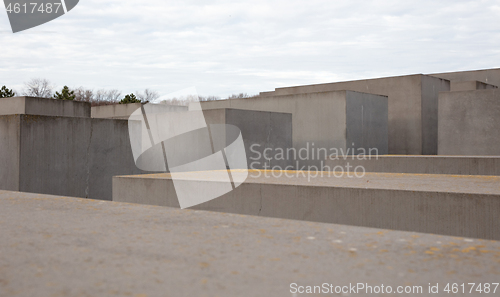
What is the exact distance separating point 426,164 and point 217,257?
30.7 ft

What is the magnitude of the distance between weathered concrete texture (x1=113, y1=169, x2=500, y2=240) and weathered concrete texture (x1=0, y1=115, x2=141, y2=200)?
3072mm

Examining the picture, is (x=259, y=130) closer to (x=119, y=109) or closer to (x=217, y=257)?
(x=217, y=257)

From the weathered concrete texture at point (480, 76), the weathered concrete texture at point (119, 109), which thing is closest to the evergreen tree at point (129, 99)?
the weathered concrete texture at point (119, 109)

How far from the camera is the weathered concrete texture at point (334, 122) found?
15.1 meters

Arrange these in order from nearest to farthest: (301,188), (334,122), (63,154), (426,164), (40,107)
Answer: (301,188) < (63,154) < (426,164) < (334,122) < (40,107)

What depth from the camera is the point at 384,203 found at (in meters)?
5.52

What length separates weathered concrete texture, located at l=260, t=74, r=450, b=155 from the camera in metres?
19.0

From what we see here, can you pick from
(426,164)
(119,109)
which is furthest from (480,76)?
(119,109)

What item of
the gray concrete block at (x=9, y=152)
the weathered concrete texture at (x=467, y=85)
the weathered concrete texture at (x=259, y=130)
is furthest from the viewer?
the weathered concrete texture at (x=467, y=85)

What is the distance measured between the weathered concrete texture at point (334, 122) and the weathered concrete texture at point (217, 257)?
11413 millimetres

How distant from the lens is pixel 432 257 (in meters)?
2.21

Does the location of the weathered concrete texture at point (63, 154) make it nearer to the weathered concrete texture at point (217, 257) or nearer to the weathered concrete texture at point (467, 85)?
the weathered concrete texture at point (217, 257)

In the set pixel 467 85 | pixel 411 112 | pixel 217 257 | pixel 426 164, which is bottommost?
pixel 217 257

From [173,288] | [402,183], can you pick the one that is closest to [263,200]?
[402,183]
